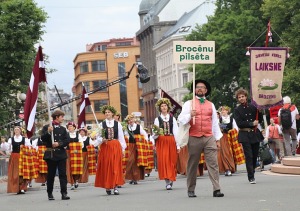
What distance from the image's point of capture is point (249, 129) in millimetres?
21109

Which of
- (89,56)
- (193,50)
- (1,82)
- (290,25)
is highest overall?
(89,56)

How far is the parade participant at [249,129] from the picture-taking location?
20.8 m

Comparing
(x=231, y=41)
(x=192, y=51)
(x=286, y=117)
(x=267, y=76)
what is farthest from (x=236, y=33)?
(x=192, y=51)

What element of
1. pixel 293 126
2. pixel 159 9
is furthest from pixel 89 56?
pixel 293 126

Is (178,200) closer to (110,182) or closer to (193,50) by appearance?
(193,50)

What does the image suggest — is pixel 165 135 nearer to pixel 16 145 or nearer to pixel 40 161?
pixel 16 145

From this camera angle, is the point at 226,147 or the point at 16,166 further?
the point at 226,147

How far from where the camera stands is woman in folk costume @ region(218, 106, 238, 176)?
27375 mm

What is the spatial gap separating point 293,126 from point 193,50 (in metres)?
12.4

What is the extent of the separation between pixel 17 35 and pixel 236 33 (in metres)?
22.9

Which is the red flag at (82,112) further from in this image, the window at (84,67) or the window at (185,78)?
the window at (84,67)

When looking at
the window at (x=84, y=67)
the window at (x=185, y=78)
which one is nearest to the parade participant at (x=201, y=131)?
the window at (x=185, y=78)

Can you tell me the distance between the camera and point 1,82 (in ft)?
Answer: 178

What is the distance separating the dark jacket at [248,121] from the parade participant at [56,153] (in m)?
3.48
